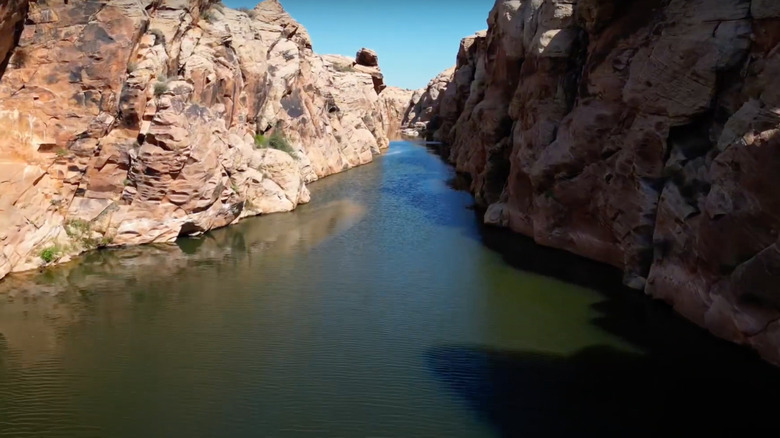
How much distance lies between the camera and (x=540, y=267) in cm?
1697

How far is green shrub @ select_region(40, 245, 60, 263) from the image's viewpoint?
1581cm

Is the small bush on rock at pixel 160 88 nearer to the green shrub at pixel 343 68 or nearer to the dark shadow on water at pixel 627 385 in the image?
the dark shadow on water at pixel 627 385

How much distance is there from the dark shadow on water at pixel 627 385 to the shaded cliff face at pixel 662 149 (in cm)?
63

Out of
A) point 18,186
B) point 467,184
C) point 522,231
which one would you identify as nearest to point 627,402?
point 522,231

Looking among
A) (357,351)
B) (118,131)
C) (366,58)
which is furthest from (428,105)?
(357,351)

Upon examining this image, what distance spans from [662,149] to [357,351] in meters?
8.78

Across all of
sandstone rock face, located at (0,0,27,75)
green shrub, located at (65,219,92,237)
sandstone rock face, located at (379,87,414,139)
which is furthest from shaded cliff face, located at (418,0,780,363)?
sandstone rock face, located at (379,87,414,139)

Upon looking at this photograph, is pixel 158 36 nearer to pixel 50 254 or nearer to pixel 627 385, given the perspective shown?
pixel 50 254

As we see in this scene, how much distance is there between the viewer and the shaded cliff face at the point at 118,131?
16.2 m

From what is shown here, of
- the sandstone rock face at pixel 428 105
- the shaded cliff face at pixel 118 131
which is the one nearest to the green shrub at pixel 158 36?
the shaded cliff face at pixel 118 131

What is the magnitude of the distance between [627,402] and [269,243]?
42.9ft

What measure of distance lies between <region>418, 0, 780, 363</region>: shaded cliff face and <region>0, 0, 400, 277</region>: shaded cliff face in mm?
10046

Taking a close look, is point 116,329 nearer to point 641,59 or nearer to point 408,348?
point 408,348

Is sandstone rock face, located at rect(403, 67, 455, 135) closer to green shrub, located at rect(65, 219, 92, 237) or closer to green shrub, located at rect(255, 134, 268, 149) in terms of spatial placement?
green shrub, located at rect(255, 134, 268, 149)
